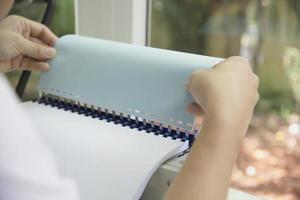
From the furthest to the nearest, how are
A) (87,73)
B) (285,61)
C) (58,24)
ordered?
(58,24)
(285,61)
(87,73)

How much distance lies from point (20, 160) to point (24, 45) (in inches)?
21.5

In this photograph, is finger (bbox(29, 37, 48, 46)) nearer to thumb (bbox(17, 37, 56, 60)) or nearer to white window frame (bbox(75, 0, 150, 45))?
thumb (bbox(17, 37, 56, 60))

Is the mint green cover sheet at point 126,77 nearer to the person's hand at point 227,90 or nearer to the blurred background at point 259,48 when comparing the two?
the person's hand at point 227,90

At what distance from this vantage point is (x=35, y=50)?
908 mm

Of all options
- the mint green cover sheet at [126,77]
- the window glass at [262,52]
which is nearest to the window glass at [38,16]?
the mint green cover sheet at [126,77]

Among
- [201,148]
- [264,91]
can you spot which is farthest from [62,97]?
[264,91]

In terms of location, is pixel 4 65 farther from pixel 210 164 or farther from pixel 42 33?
pixel 210 164

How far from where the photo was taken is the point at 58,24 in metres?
1.32

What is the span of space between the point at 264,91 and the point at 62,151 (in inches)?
26.1

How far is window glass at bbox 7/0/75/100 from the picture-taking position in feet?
3.37

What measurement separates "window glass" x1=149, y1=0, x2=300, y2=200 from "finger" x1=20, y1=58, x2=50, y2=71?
470 millimetres

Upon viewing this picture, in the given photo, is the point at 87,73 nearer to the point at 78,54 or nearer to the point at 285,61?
the point at 78,54

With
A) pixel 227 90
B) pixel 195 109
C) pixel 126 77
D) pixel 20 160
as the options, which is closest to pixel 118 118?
pixel 126 77

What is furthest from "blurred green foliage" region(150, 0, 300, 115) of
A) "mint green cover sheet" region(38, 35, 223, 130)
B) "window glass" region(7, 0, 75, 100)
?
"mint green cover sheet" region(38, 35, 223, 130)
